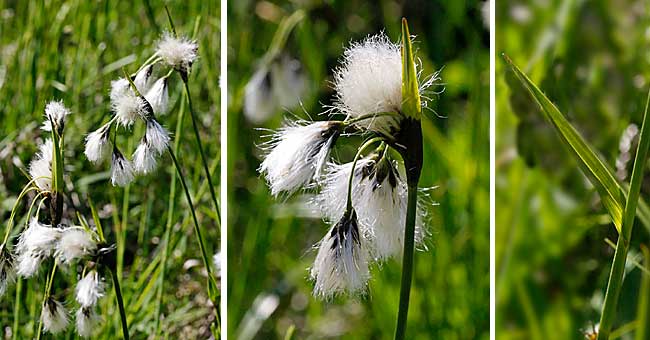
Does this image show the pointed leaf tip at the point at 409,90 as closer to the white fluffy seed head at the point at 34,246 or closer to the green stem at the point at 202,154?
the green stem at the point at 202,154

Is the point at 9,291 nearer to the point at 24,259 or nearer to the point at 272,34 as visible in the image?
the point at 24,259

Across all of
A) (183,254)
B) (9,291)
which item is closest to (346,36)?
(183,254)

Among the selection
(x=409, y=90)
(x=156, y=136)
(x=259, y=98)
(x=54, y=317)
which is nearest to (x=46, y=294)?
(x=54, y=317)

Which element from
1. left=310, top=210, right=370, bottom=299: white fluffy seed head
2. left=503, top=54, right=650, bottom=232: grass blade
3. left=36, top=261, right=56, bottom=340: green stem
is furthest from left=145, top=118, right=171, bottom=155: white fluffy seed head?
left=503, top=54, right=650, bottom=232: grass blade

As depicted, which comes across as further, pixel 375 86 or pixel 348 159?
pixel 348 159

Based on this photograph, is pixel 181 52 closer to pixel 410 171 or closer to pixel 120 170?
pixel 120 170

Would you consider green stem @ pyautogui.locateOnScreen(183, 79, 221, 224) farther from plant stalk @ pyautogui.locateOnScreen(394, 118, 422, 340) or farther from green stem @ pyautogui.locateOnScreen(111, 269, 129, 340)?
plant stalk @ pyautogui.locateOnScreen(394, 118, 422, 340)
